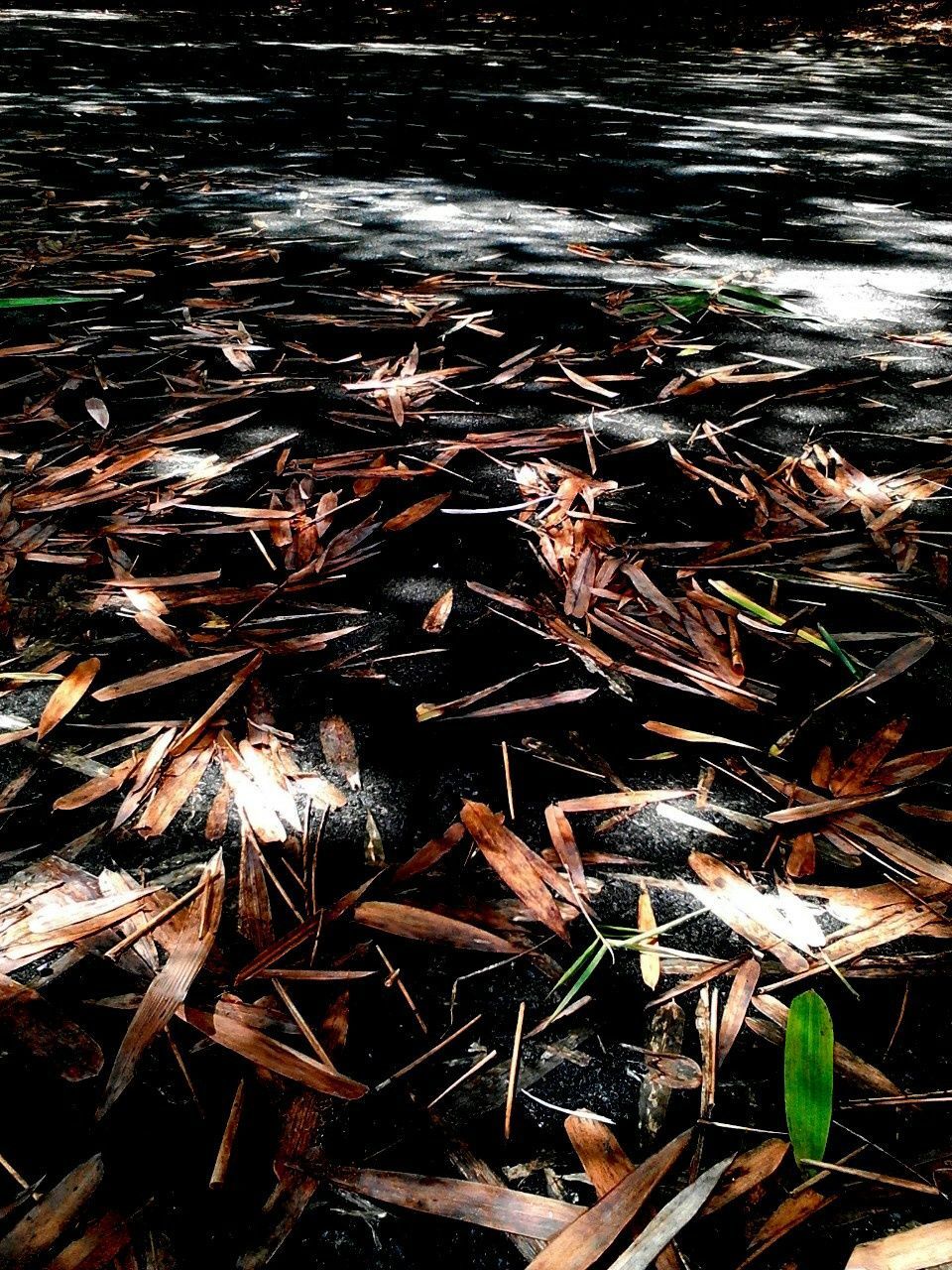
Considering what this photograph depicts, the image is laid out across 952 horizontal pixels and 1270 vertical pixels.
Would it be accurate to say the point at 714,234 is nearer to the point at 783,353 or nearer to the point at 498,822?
the point at 783,353

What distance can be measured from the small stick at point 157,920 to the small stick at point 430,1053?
255 millimetres

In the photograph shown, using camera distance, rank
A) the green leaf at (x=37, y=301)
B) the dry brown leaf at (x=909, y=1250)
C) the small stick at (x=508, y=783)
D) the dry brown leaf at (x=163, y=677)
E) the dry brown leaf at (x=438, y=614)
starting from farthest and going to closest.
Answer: the green leaf at (x=37, y=301)
the dry brown leaf at (x=438, y=614)
the dry brown leaf at (x=163, y=677)
the small stick at (x=508, y=783)
the dry brown leaf at (x=909, y=1250)

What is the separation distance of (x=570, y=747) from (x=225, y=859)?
0.39 m

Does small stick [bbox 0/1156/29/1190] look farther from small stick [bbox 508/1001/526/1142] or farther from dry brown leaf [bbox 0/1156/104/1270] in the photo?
small stick [bbox 508/1001/526/1142]

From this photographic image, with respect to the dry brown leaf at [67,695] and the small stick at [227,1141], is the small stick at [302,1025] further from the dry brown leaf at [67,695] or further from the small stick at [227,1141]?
the dry brown leaf at [67,695]

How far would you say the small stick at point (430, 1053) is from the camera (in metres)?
0.62

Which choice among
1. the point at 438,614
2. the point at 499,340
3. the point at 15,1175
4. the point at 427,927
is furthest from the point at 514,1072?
the point at 499,340

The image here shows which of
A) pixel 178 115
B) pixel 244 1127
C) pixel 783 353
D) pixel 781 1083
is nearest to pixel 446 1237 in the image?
pixel 244 1127

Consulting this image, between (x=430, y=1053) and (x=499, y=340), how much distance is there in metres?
1.68

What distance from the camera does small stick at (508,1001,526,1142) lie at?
1.99 feet

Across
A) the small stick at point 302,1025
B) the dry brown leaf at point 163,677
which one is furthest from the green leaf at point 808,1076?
the dry brown leaf at point 163,677

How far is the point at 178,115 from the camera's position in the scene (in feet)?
15.5

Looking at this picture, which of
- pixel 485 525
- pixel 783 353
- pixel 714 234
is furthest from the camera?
pixel 714 234

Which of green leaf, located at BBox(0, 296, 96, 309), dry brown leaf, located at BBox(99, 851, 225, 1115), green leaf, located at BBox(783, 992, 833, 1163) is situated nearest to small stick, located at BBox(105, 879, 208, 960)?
dry brown leaf, located at BBox(99, 851, 225, 1115)
